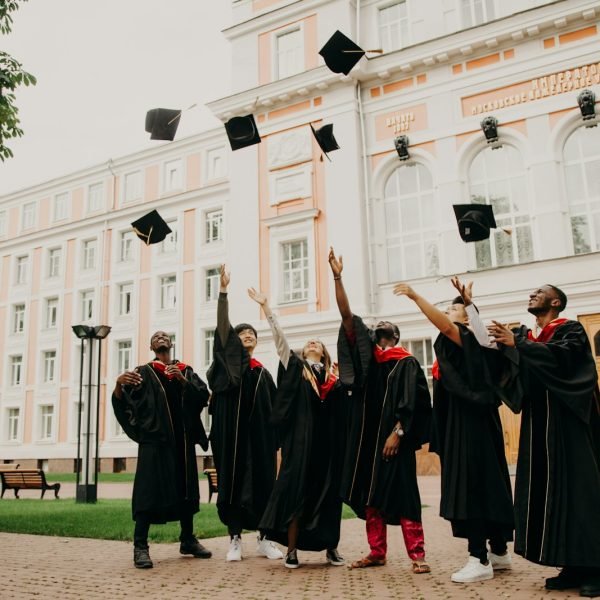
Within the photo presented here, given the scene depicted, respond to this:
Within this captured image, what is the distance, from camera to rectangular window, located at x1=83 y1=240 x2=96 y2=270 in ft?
122

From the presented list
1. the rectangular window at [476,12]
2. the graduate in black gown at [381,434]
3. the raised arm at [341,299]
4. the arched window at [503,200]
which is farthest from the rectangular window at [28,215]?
the graduate in black gown at [381,434]

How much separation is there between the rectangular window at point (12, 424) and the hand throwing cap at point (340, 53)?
104 ft

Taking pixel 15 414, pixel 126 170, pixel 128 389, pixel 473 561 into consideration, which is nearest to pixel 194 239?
pixel 126 170

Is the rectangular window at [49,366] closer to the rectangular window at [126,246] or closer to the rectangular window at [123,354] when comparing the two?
the rectangular window at [123,354]

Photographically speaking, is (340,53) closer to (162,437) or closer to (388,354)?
(388,354)

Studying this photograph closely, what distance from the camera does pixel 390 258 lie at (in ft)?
70.9

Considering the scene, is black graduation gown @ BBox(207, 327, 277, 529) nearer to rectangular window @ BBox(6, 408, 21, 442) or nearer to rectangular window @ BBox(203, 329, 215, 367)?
rectangular window @ BBox(203, 329, 215, 367)

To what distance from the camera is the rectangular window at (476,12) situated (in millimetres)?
20797

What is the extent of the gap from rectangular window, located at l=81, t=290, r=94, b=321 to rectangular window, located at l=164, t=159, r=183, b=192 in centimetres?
733

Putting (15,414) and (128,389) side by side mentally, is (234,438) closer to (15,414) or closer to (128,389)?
(128,389)

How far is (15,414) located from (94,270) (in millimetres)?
9288

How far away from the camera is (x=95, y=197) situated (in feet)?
→ 125

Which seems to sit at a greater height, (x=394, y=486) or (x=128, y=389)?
(x=128, y=389)

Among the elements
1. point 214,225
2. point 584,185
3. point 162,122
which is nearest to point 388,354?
point 162,122
